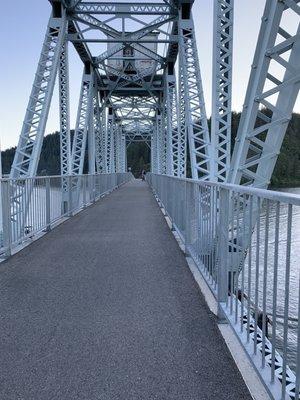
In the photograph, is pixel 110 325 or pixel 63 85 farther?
pixel 63 85

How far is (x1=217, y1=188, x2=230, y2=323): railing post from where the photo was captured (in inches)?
152

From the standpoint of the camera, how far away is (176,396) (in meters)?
2.73

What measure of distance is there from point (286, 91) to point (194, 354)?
310 cm

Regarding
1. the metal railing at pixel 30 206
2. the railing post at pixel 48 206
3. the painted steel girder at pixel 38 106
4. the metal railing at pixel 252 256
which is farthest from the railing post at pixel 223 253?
the painted steel girder at pixel 38 106

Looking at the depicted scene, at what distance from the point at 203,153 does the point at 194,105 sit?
5.69 feet

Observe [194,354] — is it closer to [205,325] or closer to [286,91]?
[205,325]

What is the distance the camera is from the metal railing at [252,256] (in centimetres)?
240

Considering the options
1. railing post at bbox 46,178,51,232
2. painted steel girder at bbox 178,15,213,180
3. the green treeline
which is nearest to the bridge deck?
railing post at bbox 46,178,51,232

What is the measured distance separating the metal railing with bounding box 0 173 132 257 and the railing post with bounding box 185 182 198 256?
112 inches

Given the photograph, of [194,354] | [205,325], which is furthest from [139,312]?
[194,354]

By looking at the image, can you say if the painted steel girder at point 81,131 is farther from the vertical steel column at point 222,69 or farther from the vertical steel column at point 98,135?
the vertical steel column at point 222,69

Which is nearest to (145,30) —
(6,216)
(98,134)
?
(98,134)

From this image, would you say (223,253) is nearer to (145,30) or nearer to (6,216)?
(6,216)

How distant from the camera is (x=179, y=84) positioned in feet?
61.3
